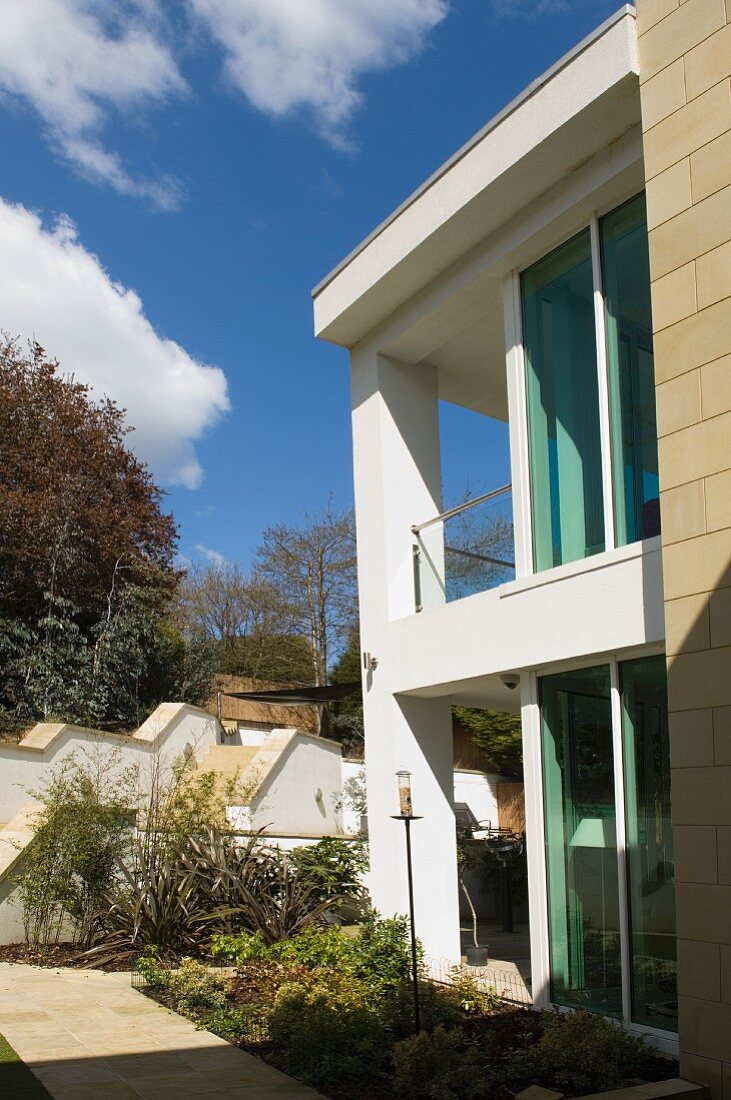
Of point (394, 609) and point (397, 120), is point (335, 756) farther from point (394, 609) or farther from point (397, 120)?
point (397, 120)

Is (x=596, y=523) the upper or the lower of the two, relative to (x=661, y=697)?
upper

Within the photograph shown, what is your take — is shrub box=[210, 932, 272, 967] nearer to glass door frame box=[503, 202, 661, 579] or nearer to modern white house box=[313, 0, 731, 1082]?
modern white house box=[313, 0, 731, 1082]

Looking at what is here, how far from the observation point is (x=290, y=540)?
1147 inches

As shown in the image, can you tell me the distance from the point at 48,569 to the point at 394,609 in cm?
982

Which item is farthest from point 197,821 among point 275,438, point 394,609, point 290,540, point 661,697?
point 275,438

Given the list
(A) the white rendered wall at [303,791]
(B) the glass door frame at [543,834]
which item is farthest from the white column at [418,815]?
(A) the white rendered wall at [303,791]

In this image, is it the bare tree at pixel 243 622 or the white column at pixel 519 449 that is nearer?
the white column at pixel 519 449

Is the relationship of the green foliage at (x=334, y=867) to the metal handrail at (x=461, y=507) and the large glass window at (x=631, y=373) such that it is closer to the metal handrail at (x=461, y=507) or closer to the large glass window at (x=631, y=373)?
the metal handrail at (x=461, y=507)

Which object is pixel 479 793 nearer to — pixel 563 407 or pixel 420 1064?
pixel 563 407

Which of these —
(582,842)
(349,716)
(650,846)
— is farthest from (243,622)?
(650,846)

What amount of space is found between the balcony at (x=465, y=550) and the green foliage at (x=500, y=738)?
28.4 feet

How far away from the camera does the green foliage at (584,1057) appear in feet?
A: 19.2

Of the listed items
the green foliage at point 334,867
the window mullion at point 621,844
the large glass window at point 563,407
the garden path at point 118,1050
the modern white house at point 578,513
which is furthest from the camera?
the green foliage at point 334,867

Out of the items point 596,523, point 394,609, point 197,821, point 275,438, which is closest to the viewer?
point 596,523
